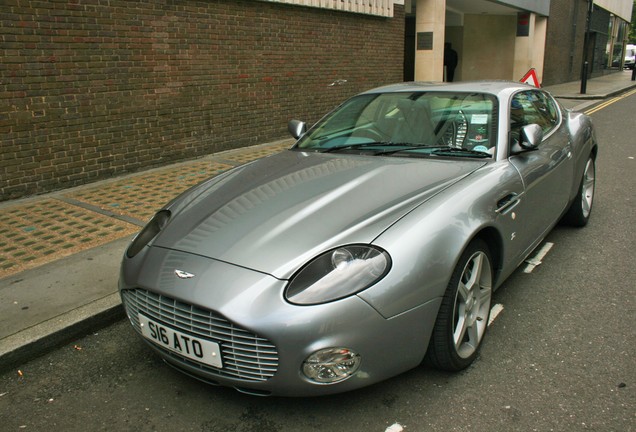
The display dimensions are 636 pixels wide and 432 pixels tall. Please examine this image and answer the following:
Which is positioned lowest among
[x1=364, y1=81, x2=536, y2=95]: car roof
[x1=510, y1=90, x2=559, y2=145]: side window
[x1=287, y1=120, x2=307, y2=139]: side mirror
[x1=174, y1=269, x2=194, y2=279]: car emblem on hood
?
[x1=174, y1=269, x2=194, y2=279]: car emblem on hood

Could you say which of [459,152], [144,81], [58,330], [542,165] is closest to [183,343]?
[58,330]

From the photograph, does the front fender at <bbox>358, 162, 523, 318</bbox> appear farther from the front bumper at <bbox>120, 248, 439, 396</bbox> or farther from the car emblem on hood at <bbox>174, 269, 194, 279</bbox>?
the car emblem on hood at <bbox>174, 269, 194, 279</bbox>

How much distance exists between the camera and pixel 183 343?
2.50 meters

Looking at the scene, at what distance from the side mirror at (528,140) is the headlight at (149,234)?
7.42 feet

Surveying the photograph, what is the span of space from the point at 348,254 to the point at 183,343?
86 cm

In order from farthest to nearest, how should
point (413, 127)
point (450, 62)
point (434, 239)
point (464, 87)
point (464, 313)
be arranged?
1. point (450, 62)
2. point (464, 87)
3. point (413, 127)
4. point (464, 313)
5. point (434, 239)

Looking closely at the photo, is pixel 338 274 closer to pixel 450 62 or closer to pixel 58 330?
pixel 58 330

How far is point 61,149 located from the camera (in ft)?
22.0

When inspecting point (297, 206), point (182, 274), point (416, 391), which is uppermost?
point (297, 206)

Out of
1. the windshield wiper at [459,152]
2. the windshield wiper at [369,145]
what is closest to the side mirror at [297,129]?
the windshield wiper at [369,145]

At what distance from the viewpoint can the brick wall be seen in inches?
247

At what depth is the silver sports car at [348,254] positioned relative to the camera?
2.34 m

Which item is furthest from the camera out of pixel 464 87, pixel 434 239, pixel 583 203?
pixel 583 203

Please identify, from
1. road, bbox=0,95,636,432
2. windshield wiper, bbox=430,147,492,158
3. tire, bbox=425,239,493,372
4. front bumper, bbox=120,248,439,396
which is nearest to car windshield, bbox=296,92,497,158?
windshield wiper, bbox=430,147,492,158
